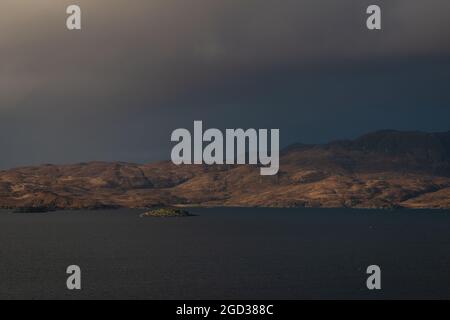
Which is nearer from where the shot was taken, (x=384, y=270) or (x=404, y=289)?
(x=404, y=289)

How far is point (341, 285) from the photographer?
14512 cm

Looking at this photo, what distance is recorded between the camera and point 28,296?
130 m

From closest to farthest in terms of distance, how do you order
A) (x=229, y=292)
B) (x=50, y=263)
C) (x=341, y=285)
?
(x=229, y=292)
(x=341, y=285)
(x=50, y=263)

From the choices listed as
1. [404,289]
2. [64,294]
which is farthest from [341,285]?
[64,294]
